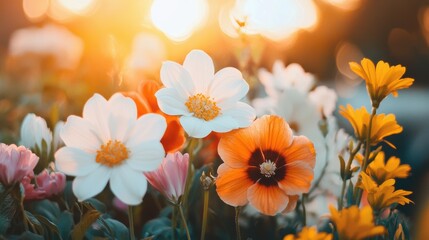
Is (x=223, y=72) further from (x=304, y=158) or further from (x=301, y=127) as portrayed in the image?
(x=301, y=127)

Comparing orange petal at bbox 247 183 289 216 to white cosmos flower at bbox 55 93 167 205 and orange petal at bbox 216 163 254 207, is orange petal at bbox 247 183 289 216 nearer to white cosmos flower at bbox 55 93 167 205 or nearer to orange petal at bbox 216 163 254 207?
orange petal at bbox 216 163 254 207

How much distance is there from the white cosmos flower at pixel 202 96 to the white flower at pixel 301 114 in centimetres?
29

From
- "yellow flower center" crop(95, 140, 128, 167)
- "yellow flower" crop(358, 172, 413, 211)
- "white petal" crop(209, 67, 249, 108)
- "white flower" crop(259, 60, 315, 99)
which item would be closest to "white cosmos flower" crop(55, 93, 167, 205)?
"yellow flower center" crop(95, 140, 128, 167)

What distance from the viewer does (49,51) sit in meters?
2.40

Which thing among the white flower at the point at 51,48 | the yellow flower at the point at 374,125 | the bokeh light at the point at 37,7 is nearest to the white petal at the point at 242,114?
the yellow flower at the point at 374,125

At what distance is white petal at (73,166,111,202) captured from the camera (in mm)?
591

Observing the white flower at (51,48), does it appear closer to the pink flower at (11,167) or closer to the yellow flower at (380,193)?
the pink flower at (11,167)

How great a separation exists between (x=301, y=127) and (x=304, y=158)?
1.22ft

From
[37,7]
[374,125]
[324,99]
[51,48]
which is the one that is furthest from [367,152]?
[37,7]

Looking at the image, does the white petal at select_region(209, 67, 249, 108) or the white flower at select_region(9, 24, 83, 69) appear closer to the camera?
the white petal at select_region(209, 67, 249, 108)

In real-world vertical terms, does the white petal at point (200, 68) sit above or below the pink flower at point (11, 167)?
above

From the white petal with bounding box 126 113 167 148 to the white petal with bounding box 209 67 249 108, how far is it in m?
0.11

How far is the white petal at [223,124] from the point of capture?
2.10 ft

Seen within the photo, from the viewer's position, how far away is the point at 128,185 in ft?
1.94
